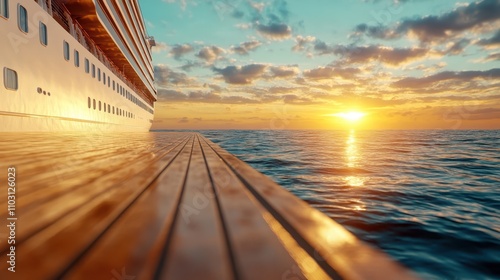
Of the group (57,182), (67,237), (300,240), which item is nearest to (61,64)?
(57,182)

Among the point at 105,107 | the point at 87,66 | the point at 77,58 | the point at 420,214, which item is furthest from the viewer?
the point at 105,107

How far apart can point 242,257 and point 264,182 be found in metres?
1.93

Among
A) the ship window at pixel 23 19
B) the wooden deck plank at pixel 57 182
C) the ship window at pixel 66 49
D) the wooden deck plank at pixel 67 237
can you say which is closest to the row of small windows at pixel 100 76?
the ship window at pixel 66 49

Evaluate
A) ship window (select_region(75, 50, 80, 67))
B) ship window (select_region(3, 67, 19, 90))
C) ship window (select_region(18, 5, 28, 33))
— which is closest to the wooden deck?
ship window (select_region(3, 67, 19, 90))

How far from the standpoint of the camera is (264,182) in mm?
3182

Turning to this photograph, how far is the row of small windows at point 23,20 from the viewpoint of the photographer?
A: 830cm

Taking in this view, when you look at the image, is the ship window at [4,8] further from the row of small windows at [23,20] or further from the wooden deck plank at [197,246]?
the wooden deck plank at [197,246]

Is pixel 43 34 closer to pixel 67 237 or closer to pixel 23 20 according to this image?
pixel 23 20

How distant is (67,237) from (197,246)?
25.0 inches

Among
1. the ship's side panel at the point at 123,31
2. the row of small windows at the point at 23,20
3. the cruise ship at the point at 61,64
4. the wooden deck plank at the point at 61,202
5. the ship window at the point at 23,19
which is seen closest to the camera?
the wooden deck plank at the point at 61,202

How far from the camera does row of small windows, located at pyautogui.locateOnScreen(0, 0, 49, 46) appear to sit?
27.2 ft

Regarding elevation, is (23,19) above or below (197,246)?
above

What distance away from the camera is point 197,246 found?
1.38 m

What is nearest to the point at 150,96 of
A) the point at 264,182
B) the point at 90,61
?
the point at 90,61
